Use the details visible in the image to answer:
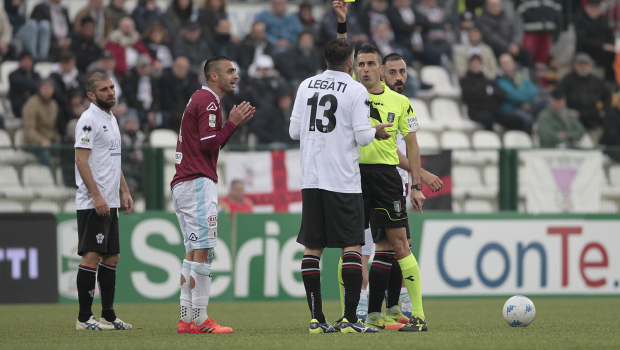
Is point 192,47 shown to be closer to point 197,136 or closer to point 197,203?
point 197,136

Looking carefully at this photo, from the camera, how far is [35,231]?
39.2 feet

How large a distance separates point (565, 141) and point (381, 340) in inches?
408

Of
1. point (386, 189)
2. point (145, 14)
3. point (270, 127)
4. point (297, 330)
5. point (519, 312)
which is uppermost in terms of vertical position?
point (145, 14)

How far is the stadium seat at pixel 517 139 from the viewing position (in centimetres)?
1606

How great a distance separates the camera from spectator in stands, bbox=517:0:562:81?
19.0 metres

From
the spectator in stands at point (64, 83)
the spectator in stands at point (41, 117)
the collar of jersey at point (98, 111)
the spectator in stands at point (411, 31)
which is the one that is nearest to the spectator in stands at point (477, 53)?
the spectator in stands at point (411, 31)

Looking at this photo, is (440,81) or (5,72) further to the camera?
(440,81)

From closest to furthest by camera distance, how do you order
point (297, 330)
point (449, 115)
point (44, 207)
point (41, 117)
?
1. point (297, 330)
2. point (44, 207)
3. point (41, 117)
4. point (449, 115)

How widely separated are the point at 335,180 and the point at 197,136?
1.39m

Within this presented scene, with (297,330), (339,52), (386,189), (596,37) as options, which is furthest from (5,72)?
(596,37)

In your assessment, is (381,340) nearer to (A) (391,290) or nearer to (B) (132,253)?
(A) (391,290)

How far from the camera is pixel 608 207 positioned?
13328 millimetres

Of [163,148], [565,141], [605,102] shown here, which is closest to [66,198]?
[163,148]

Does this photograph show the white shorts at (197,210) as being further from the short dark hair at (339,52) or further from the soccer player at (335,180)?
the short dark hair at (339,52)
